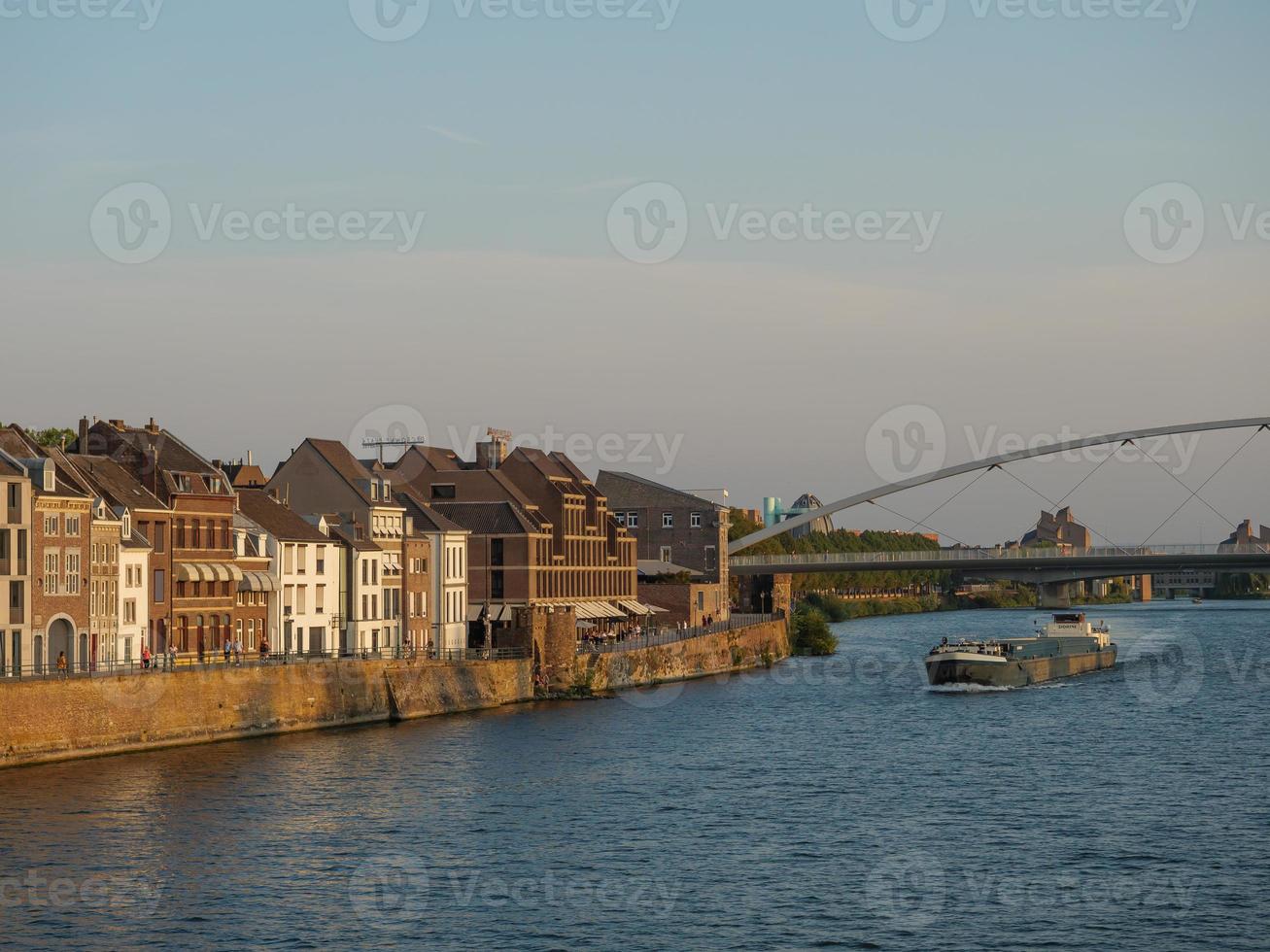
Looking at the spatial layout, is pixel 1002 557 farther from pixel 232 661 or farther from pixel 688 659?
pixel 232 661

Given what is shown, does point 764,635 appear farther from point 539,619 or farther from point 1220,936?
point 1220,936

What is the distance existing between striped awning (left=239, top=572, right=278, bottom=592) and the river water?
34.9 feet

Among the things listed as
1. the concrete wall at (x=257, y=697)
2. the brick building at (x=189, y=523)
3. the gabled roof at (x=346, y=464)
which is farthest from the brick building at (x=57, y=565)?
the gabled roof at (x=346, y=464)

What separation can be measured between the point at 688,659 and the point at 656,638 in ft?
8.96

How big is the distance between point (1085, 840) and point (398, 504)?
59.1 metres

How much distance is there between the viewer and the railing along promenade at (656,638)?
10788 centimetres

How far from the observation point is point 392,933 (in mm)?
42625

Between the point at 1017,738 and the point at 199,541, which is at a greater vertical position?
the point at 199,541

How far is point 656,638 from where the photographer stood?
118625 mm

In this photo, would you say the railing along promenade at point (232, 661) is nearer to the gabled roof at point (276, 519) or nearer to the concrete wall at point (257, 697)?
the concrete wall at point (257, 697)

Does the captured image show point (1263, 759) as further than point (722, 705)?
No

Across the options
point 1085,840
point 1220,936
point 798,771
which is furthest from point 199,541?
point 1220,936

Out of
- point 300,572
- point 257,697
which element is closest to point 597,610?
point 300,572

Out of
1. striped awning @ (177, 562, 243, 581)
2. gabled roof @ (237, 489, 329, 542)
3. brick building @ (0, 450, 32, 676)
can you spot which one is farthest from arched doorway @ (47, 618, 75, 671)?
gabled roof @ (237, 489, 329, 542)
